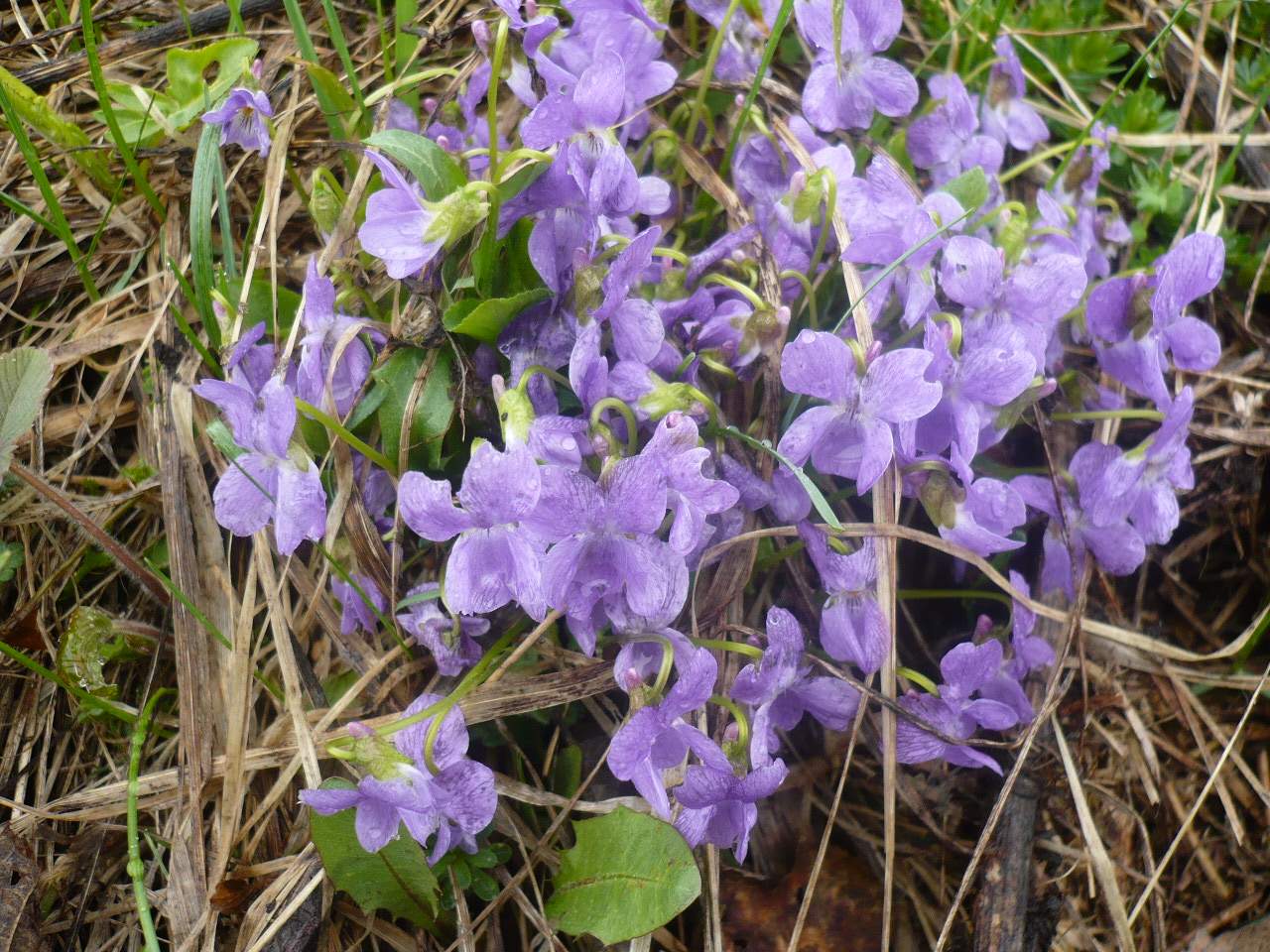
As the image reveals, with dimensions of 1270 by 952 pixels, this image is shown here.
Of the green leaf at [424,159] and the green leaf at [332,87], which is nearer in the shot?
the green leaf at [424,159]

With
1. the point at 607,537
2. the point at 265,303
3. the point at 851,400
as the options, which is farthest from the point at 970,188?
the point at 265,303

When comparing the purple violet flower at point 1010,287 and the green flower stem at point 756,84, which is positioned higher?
the green flower stem at point 756,84

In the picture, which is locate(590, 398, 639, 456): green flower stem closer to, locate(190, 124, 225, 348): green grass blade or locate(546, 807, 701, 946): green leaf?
locate(546, 807, 701, 946): green leaf

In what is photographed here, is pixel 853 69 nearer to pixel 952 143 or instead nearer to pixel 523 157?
pixel 952 143

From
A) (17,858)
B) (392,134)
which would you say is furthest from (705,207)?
(17,858)

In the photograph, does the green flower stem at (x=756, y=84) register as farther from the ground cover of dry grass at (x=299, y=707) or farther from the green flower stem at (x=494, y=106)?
the green flower stem at (x=494, y=106)

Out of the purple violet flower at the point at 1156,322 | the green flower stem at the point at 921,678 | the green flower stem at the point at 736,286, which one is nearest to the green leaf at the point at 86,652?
the green flower stem at the point at 736,286
